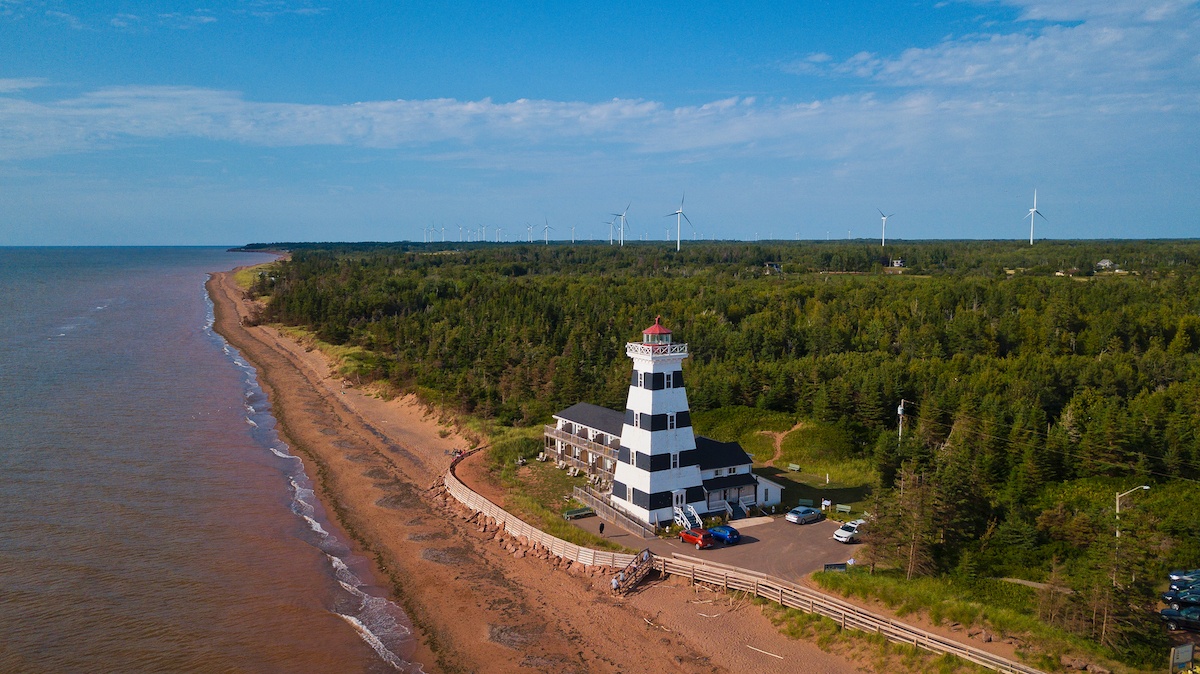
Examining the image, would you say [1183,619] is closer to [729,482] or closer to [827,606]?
[827,606]

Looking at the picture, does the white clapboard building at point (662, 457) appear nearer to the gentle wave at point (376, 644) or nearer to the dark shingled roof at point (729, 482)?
the dark shingled roof at point (729, 482)

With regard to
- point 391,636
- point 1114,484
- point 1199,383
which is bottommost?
point 391,636

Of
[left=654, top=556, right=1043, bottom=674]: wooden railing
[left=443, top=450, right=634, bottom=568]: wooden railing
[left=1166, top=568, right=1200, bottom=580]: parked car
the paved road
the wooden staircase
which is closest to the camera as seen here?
[left=654, top=556, right=1043, bottom=674]: wooden railing

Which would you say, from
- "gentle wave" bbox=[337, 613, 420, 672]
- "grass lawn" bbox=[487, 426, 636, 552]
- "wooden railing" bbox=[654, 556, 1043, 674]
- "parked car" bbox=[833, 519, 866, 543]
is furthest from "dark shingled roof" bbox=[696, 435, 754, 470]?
"gentle wave" bbox=[337, 613, 420, 672]

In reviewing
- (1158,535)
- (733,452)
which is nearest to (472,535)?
(733,452)

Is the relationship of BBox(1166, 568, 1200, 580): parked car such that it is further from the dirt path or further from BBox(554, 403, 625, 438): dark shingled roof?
BBox(554, 403, 625, 438): dark shingled roof

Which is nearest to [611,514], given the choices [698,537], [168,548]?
[698,537]

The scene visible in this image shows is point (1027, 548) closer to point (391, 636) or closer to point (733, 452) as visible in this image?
point (733, 452)
